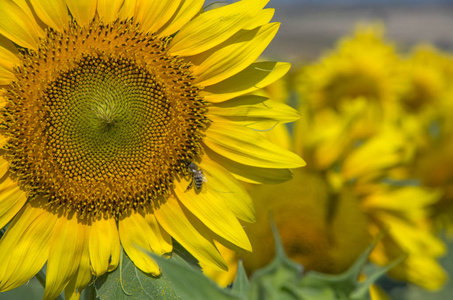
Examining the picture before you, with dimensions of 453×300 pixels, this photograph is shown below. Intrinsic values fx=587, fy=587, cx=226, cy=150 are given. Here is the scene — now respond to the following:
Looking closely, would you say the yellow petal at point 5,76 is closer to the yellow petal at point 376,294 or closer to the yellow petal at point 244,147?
the yellow petal at point 244,147

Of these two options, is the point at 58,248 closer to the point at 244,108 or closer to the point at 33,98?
the point at 33,98

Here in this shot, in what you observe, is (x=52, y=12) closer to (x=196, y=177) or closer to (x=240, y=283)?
(x=196, y=177)

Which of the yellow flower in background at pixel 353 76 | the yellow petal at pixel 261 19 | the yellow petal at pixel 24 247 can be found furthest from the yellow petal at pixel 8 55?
the yellow flower in background at pixel 353 76

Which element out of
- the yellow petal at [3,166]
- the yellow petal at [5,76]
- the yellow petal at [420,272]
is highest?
the yellow petal at [5,76]

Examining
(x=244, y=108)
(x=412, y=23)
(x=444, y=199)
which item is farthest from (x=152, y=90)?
(x=412, y=23)

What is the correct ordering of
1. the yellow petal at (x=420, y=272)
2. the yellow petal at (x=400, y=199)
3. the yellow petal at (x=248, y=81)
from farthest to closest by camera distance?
the yellow petal at (x=420, y=272) < the yellow petal at (x=400, y=199) < the yellow petal at (x=248, y=81)

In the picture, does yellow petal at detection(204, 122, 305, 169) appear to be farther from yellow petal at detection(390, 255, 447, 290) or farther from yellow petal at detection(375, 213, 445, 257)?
yellow petal at detection(390, 255, 447, 290)
